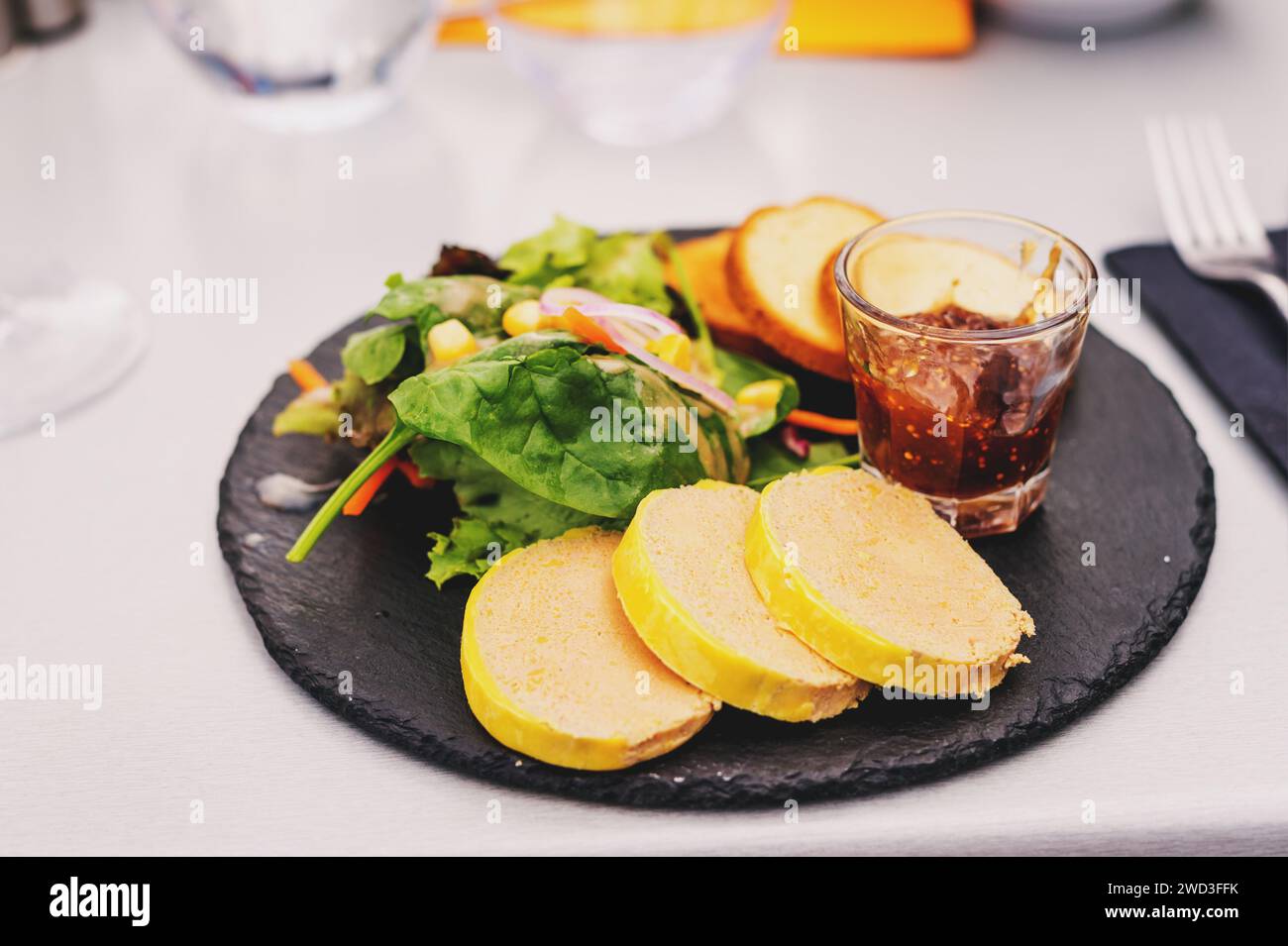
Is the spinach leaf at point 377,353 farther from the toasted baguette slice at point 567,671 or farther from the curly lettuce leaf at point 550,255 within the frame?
the toasted baguette slice at point 567,671

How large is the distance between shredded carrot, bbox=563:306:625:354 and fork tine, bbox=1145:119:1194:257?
4.43 feet


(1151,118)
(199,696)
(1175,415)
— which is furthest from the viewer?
(1151,118)

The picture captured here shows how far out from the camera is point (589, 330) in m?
1.96

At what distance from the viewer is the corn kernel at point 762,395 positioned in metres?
2.07

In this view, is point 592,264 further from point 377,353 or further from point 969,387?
point 969,387

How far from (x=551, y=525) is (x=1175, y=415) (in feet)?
3.50

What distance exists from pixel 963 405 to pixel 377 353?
900 millimetres

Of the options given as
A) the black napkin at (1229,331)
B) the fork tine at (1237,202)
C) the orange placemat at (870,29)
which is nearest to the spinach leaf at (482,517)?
the black napkin at (1229,331)

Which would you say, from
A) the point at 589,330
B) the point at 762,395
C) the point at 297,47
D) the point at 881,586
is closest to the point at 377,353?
the point at 589,330

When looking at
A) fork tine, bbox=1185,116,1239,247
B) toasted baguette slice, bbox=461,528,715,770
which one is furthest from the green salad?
fork tine, bbox=1185,116,1239,247

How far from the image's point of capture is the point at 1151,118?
341cm

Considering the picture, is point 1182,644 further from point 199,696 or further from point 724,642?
point 199,696
